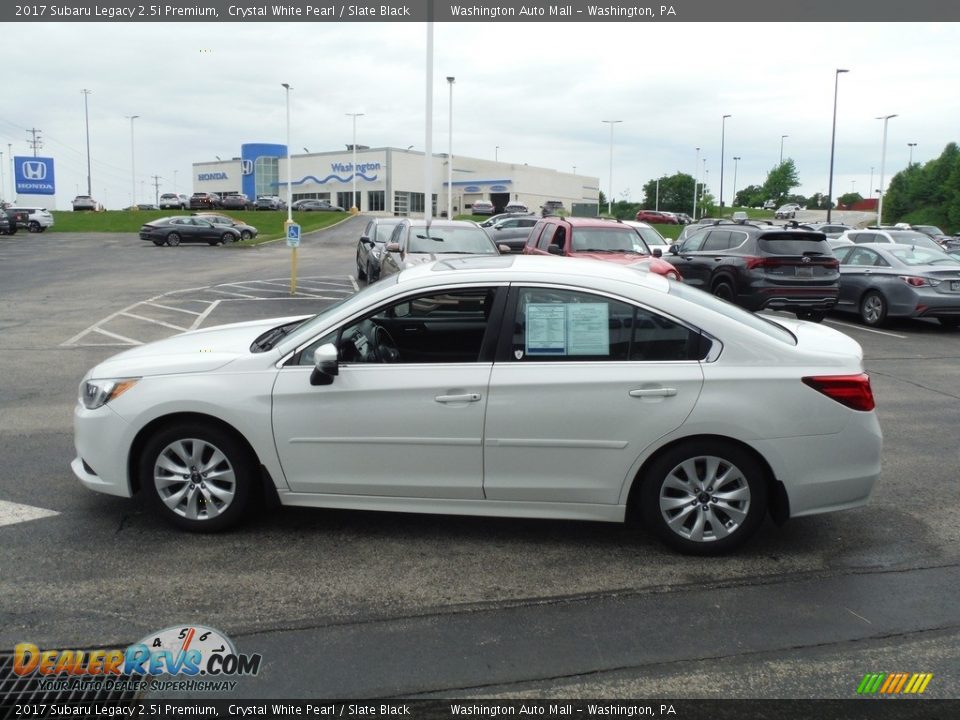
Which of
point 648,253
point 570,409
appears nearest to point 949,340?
point 648,253

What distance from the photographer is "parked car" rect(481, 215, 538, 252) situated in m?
34.0

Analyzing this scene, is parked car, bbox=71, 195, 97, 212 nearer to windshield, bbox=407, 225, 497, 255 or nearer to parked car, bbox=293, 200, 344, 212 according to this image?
parked car, bbox=293, 200, 344, 212

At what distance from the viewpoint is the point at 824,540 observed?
5.27 metres

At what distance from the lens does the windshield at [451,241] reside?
15.6 meters

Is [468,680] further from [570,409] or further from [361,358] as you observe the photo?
[361,358]

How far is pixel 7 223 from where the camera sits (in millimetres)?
46531

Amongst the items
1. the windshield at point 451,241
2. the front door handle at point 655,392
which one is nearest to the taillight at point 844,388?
the front door handle at point 655,392

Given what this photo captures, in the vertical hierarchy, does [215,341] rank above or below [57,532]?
above

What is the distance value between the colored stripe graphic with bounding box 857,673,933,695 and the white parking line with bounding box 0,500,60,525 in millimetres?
4671

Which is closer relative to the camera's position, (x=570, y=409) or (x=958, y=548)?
(x=570, y=409)

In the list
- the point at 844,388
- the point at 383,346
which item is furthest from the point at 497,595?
the point at 844,388

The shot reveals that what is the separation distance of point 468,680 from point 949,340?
13399 mm

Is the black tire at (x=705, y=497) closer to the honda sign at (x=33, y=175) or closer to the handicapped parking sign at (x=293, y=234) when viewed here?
the handicapped parking sign at (x=293, y=234)

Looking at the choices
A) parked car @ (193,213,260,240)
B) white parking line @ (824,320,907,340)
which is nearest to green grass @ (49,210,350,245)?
parked car @ (193,213,260,240)
